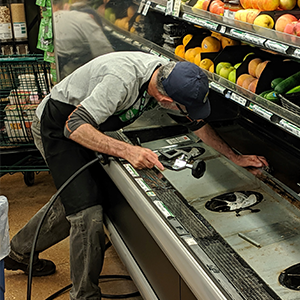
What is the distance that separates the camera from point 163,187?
1920 millimetres

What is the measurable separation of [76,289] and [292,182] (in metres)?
1.34

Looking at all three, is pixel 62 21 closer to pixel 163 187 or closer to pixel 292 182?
pixel 163 187

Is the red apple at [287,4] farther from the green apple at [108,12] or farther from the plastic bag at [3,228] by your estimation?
the green apple at [108,12]

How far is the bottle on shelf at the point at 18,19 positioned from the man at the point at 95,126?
11.4ft

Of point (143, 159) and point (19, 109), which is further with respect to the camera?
point (19, 109)

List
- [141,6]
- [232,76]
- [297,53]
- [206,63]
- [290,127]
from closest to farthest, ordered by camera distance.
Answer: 1. [297,53]
2. [290,127]
3. [232,76]
4. [206,63]
5. [141,6]

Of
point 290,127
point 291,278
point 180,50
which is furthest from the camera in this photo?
point 180,50

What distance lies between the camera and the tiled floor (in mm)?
2707

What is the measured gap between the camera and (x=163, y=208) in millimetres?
1720

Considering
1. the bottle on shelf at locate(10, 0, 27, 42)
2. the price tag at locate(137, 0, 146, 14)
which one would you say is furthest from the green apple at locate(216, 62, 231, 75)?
the bottle on shelf at locate(10, 0, 27, 42)

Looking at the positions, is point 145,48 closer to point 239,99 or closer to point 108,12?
point 108,12

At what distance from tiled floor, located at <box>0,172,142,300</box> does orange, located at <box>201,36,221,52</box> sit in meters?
1.66

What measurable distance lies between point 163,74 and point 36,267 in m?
1.65

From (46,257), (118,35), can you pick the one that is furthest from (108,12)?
(46,257)
